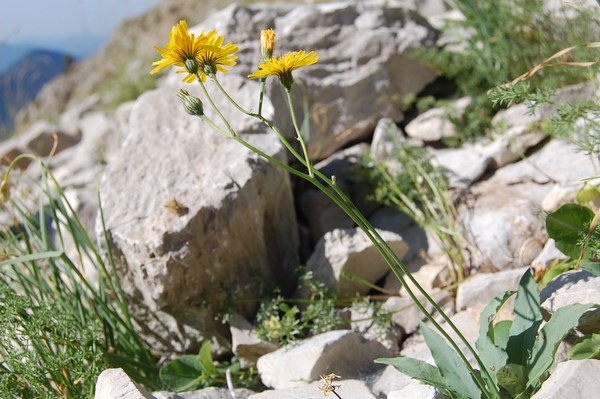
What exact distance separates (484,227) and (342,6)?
2.22m

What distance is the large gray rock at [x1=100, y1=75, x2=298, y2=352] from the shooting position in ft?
9.33

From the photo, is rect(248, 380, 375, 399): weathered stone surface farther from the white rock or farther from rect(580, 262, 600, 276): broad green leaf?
rect(580, 262, 600, 276): broad green leaf

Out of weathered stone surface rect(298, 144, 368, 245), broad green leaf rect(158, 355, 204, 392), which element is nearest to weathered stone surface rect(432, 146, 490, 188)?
weathered stone surface rect(298, 144, 368, 245)

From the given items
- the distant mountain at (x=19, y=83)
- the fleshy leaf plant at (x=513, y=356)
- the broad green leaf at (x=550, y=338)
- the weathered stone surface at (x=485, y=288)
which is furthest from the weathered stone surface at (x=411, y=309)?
the distant mountain at (x=19, y=83)

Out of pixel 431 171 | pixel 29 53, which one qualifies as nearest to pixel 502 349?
pixel 431 171

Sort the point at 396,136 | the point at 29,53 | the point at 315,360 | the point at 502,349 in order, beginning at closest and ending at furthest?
1. the point at 502,349
2. the point at 315,360
3. the point at 396,136
4. the point at 29,53

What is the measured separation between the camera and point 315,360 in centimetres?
240

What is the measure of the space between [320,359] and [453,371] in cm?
59

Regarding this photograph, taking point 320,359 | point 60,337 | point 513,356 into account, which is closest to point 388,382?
point 320,359

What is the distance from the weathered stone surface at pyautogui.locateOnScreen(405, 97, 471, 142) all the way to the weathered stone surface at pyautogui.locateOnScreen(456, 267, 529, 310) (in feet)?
5.30

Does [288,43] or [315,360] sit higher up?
[288,43]

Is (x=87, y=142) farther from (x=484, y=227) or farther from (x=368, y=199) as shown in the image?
(x=484, y=227)

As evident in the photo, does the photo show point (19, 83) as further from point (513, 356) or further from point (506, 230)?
point (513, 356)

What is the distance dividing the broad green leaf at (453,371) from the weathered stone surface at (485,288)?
0.75 m
